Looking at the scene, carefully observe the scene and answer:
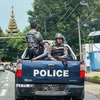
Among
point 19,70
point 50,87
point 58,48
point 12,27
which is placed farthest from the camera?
point 12,27

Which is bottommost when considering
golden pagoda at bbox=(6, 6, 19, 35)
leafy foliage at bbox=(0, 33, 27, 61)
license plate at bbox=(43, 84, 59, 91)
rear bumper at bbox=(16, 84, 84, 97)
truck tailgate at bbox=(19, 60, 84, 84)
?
rear bumper at bbox=(16, 84, 84, 97)

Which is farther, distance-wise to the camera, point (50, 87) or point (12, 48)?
point (12, 48)

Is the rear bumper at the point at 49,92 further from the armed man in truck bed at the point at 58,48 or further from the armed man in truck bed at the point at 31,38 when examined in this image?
the armed man in truck bed at the point at 31,38

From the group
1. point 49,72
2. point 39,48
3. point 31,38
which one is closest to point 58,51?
point 39,48

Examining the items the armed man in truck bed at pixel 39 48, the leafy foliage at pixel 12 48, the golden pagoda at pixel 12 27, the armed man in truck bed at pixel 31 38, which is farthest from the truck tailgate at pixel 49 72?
the golden pagoda at pixel 12 27

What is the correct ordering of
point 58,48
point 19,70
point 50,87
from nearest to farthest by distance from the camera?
point 19,70 → point 50,87 → point 58,48

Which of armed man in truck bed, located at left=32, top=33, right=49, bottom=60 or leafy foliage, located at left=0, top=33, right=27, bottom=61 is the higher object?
leafy foliage, located at left=0, top=33, right=27, bottom=61

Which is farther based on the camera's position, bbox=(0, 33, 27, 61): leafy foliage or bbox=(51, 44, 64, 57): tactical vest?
bbox=(0, 33, 27, 61): leafy foliage

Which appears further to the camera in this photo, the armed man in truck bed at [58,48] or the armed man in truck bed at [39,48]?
the armed man in truck bed at [58,48]

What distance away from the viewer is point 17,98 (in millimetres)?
9516

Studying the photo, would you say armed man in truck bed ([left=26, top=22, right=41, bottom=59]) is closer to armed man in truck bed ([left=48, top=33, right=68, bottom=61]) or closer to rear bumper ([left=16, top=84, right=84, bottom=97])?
armed man in truck bed ([left=48, top=33, right=68, bottom=61])

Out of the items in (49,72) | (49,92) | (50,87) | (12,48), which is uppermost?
(12,48)

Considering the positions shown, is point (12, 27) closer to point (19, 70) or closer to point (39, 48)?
point (39, 48)

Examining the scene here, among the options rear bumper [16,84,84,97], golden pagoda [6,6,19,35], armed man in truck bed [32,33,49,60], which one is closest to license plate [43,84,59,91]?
rear bumper [16,84,84,97]
